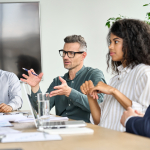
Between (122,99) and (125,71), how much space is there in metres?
0.24

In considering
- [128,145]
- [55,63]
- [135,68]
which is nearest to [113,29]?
[135,68]

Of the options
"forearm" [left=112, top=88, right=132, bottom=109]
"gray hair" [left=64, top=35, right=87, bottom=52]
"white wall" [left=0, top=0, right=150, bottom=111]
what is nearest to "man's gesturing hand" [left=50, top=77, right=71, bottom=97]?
"forearm" [left=112, top=88, right=132, bottom=109]

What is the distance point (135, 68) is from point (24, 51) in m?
2.27

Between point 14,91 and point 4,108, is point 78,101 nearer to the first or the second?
point 4,108

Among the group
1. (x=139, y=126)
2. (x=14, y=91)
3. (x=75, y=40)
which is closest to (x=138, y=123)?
(x=139, y=126)

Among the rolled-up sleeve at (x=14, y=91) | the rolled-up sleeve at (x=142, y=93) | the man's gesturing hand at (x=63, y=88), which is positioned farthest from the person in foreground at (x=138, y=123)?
the rolled-up sleeve at (x=14, y=91)

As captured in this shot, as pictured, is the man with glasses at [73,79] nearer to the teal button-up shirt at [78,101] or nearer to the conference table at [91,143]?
the teal button-up shirt at [78,101]

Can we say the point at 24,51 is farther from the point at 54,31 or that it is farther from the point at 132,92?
the point at 132,92

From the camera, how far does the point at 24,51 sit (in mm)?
3498

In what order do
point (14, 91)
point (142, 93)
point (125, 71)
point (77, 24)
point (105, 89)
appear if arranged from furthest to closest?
point (77, 24) < point (14, 91) < point (125, 71) < point (105, 89) < point (142, 93)

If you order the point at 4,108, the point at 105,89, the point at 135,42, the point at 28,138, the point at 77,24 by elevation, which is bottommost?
the point at 4,108

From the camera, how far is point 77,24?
3621 millimetres

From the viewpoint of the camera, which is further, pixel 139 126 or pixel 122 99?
pixel 122 99

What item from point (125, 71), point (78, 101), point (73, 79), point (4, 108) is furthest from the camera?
point (73, 79)
